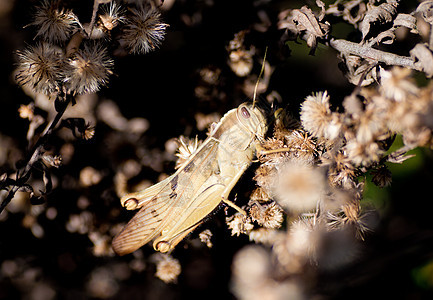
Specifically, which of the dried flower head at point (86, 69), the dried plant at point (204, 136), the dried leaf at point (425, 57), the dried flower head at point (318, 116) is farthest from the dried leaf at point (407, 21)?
the dried flower head at point (86, 69)

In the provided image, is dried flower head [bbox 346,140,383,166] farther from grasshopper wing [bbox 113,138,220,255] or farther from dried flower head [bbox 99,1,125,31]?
dried flower head [bbox 99,1,125,31]

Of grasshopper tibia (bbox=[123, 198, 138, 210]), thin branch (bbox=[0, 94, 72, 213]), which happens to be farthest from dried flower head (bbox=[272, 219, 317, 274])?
thin branch (bbox=[0, 94, 72, 213])

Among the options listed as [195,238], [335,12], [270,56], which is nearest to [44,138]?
[195,238]

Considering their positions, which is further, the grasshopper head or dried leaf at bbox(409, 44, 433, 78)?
the grasshopper head

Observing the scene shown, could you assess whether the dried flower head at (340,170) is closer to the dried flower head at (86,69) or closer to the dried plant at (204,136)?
the dried plant at (204,136)

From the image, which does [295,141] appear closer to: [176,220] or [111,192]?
[176,220]

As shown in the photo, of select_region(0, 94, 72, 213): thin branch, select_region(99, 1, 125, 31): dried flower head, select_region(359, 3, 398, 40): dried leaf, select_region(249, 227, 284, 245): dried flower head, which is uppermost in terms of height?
select_region(99, 1, 125, 31): dried flower head
